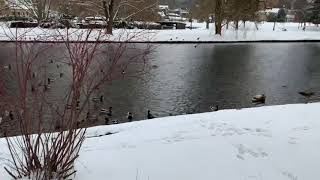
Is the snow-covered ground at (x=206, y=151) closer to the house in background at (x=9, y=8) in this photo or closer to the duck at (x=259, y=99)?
the duck at (x=259, y=99)

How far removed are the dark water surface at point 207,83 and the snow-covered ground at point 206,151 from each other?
2.99m

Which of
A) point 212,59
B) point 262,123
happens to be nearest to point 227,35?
point 212,59

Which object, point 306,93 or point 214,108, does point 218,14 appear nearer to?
point 306,93

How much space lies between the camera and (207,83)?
18672 mm

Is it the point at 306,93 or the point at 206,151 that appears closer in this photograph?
the point at 206,151

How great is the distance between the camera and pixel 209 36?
4222 cm

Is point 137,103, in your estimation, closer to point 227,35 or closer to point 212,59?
point 212,59

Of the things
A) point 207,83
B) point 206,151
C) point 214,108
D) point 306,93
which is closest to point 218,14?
point 207,83

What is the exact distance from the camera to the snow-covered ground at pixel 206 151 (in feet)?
18.2

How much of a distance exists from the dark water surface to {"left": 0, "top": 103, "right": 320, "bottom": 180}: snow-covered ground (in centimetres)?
299

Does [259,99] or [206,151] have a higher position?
[206,151]

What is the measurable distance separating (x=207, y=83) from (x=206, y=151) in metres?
12.5

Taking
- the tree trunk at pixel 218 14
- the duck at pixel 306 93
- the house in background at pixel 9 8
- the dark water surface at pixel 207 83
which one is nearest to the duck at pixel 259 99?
the dark water surface at pixel 207 83

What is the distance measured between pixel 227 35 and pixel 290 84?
2569 cm
